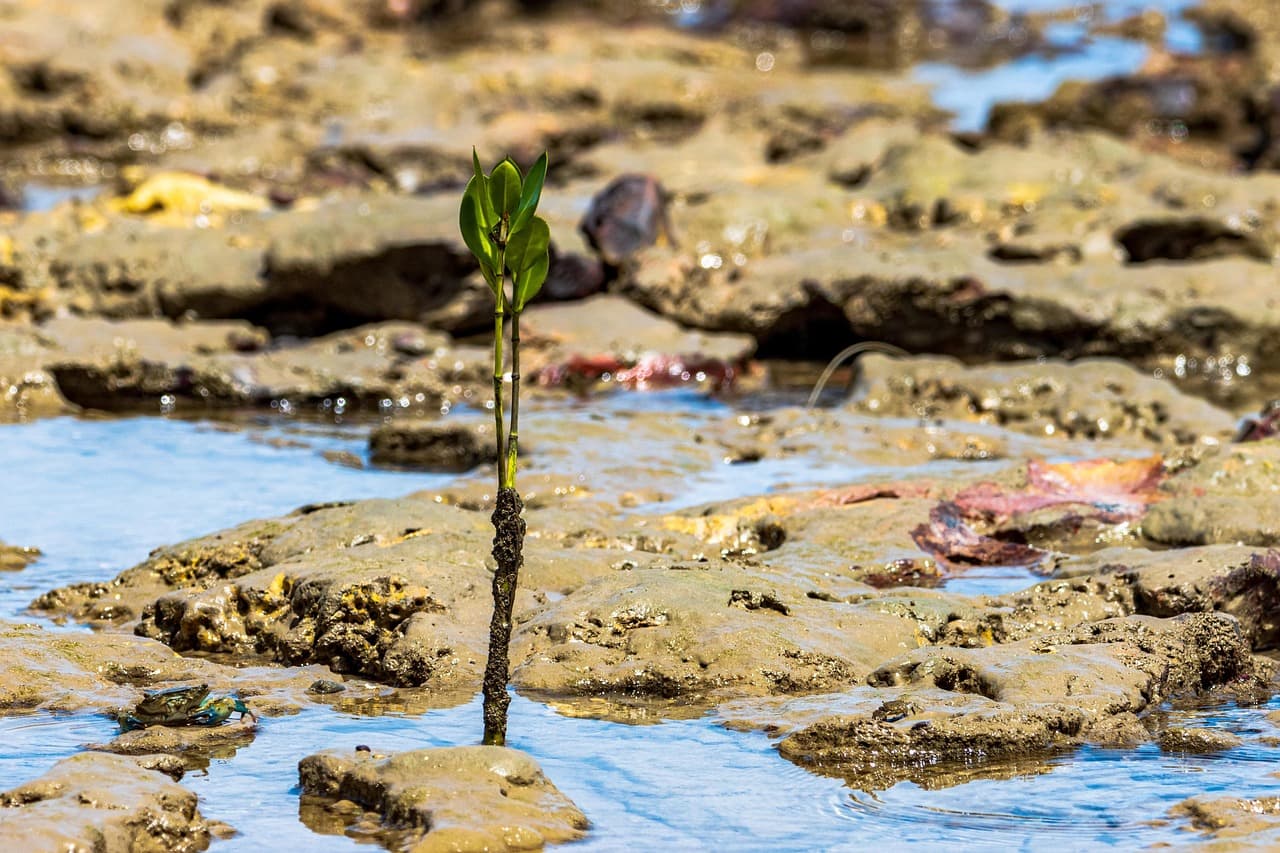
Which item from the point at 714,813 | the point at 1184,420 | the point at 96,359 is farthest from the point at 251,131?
the point at 714,813

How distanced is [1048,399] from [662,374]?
265 centimetres

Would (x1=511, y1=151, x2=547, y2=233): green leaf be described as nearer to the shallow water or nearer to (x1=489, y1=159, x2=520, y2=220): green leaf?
(x1=489, y1=159, x2=520, y2=220): green leaf

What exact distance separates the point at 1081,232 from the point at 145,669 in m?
9.49

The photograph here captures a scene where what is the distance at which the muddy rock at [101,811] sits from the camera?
129 inches

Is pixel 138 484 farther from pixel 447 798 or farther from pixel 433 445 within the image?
pixel 447 798

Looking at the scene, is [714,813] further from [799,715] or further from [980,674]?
[980,674]

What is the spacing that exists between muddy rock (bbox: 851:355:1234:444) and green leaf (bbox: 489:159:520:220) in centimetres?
550

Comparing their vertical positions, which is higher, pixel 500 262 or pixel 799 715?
pixel 500 262

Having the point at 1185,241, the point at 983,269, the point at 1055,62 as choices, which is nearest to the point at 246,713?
the point at 983,269

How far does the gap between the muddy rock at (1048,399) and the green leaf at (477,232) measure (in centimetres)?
548

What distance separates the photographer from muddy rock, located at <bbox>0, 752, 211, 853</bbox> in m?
3.29

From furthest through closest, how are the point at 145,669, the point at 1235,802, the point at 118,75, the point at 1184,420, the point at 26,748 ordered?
the point at 118,75 → the point at 1184,420 → the point at 145,669 → the point at 26,748 → the point at 1235,802

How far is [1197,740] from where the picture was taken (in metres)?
4.22

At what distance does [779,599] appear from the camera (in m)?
5.06
